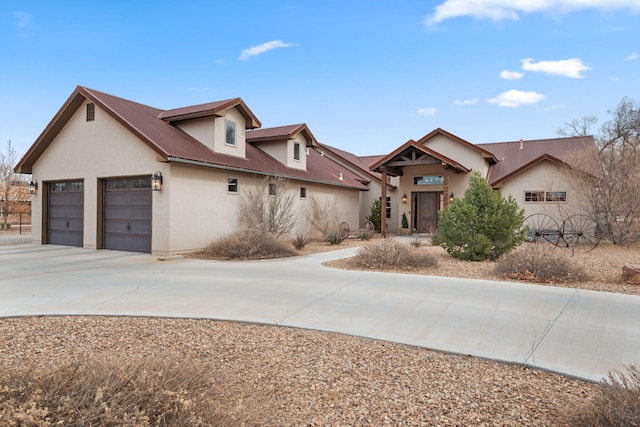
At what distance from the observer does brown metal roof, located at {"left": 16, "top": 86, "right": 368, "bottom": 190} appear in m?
13.1

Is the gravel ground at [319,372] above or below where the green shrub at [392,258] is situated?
below

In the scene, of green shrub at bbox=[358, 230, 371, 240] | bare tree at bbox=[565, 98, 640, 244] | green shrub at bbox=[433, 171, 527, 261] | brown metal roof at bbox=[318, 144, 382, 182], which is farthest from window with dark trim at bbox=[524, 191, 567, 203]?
green shrub at bbox=[433, 171, 527, 261]

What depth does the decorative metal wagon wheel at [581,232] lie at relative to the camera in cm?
1650

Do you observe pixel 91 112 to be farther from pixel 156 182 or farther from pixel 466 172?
pixel 466 172

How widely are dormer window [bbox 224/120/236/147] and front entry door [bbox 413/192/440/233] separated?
11393 mm

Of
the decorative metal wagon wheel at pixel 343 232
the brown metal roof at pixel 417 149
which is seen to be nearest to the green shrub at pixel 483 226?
the decorative metal wagon wheel at pixel 343 232

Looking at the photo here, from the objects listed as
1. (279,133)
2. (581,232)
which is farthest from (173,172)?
(581,232)

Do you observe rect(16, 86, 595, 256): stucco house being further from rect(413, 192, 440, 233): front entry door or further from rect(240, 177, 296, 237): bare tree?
rect(413, 192, 440, 233): front entry door

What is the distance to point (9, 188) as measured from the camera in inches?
1009

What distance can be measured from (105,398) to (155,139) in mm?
12193

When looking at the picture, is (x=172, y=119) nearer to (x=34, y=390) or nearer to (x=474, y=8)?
(x=474, y=8)

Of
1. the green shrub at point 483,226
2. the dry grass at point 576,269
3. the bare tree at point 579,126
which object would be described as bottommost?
the dry grass at point 576,269

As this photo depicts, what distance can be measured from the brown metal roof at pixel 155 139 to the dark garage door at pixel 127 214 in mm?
1678

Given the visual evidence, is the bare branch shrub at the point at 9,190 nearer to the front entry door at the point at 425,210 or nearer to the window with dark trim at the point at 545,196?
the front entry door at the point at 425,210
